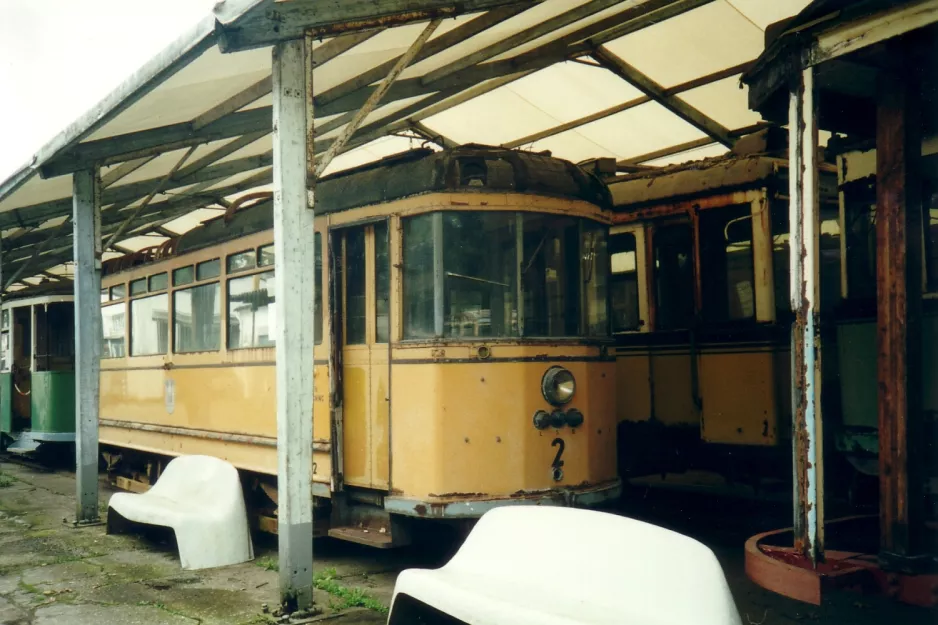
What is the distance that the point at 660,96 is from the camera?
8648mm

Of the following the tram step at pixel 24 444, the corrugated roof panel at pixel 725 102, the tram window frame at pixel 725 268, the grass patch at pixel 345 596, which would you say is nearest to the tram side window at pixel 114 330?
the tram step at pixel 24 444

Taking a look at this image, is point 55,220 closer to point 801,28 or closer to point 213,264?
point 213,264

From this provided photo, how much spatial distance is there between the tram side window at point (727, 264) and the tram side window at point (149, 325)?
5.08 m

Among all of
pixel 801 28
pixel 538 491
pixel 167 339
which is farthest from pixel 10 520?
pixel 801 28

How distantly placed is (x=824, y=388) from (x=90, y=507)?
20.6 ft

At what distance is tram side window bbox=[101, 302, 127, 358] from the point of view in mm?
9594

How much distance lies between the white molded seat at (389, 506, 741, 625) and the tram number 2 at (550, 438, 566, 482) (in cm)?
217

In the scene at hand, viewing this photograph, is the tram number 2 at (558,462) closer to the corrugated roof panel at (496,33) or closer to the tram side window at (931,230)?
the tram side window at (931,230)

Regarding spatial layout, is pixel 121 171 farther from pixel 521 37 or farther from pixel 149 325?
pixel 521 37

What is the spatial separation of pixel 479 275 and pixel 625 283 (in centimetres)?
249

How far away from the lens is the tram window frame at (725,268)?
22.0ft

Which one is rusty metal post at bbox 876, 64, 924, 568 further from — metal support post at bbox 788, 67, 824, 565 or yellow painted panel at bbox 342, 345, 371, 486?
yellow painted panel at bbox 342, 345, 371, 486

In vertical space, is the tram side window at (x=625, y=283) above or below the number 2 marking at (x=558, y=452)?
above

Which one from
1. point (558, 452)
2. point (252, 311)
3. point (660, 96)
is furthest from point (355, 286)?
point (660, 96)
